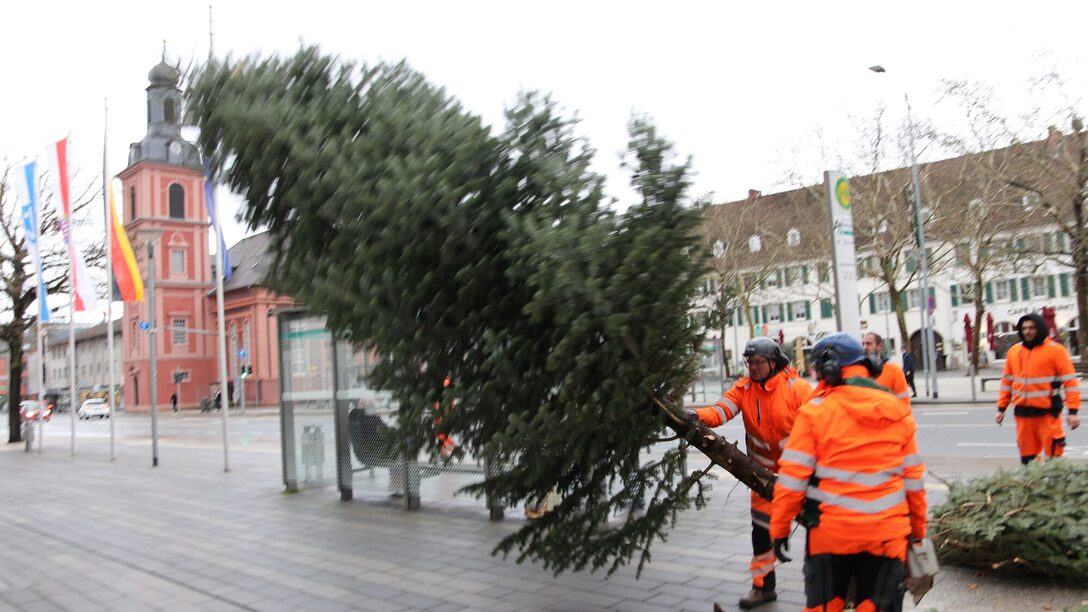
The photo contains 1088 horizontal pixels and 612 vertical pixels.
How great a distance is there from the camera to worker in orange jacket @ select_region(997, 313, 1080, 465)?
700 centimetres

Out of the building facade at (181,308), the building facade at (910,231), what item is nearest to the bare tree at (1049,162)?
the building facade at (910,231)

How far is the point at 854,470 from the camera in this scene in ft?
11.5

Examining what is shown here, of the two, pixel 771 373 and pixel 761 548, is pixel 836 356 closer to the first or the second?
pixel 771 373

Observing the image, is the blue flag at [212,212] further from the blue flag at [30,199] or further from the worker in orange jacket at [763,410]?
the blue flag at [30,199]

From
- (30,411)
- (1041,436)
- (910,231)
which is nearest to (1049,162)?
(910,231)

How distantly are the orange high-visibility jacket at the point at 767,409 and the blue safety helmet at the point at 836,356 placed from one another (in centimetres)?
128

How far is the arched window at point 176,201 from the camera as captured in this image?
65.1 metres

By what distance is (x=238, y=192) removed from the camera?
4629 mm

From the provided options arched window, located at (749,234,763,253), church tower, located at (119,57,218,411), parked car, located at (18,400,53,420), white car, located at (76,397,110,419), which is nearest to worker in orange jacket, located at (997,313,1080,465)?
parked car, located at (18,400,53,420)

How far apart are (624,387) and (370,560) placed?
164 inches

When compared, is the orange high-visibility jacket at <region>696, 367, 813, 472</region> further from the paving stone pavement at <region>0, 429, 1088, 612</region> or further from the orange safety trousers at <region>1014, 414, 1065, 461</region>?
the orange safety trousers at <region>1014, 414, 1065, 461</region>

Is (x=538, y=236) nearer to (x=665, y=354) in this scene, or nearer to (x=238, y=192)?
(x=665, y=354)

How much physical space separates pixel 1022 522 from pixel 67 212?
20947 mm

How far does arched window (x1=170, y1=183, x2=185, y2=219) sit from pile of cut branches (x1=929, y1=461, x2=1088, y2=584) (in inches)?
2651
